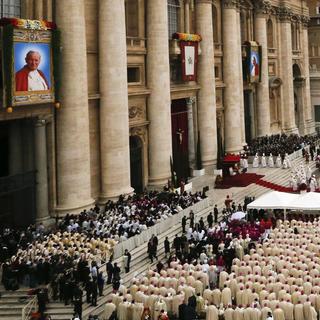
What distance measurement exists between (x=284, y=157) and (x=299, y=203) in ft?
63.1

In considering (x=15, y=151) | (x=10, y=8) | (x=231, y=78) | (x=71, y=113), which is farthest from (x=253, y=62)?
(x=15, y=151)

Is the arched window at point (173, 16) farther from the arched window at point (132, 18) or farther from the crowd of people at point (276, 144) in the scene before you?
the crowd of people at point (276, 144)

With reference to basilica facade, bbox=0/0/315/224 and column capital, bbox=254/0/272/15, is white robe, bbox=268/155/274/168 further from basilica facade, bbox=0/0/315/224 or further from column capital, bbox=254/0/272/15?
column capital, bbox=254/0/272/15

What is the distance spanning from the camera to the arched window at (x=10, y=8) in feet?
101

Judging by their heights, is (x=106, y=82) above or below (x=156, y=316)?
above

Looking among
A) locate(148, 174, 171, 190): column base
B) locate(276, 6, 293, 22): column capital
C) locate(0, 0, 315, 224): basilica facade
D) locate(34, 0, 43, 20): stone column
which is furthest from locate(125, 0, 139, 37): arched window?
locate(276, 6, 293, 22): column capital

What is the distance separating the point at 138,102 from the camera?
4147 cm

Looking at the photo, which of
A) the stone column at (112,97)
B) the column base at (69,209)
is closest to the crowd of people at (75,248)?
the column base at (69,209)

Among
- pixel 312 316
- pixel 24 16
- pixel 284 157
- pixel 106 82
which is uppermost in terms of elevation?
pixel 24 16

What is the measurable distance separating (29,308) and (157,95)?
913 inches

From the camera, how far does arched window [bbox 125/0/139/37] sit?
137ft

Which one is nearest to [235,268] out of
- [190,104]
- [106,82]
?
[106,82]

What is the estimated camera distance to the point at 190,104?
49.2 m

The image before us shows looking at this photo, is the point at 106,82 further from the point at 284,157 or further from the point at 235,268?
the point at 284,157
